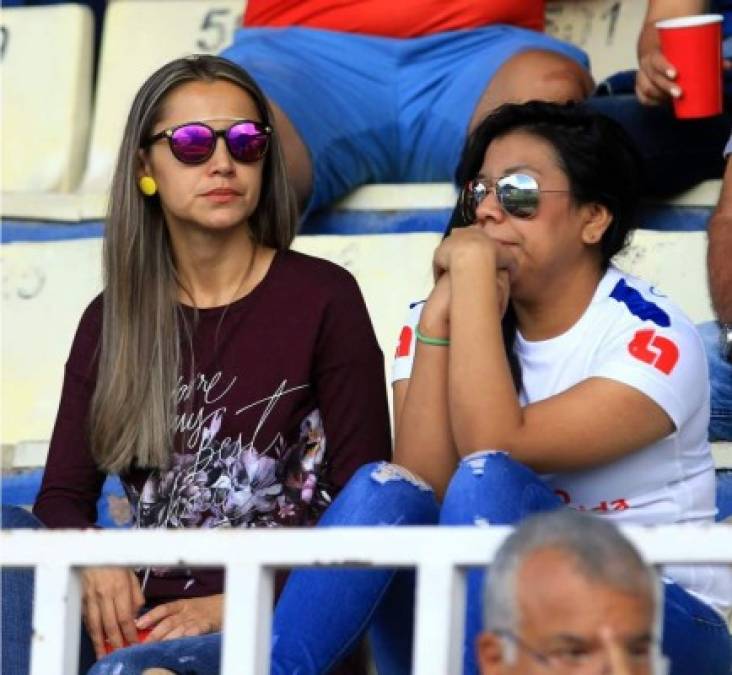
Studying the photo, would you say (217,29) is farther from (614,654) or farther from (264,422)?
(614,654)

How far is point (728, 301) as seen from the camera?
330 cm

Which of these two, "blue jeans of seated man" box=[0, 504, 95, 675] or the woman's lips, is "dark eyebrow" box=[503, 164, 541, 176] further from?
"blue jeans of seated man" box=[0, 504, 95, 675]

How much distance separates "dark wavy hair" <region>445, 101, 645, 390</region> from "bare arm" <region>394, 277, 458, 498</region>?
148 millimetres

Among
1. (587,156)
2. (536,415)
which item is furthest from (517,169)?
(536,415)

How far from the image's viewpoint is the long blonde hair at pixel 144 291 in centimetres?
294

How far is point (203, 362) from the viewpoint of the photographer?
2.96 m

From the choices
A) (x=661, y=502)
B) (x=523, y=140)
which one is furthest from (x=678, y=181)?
(x=661, y=502)

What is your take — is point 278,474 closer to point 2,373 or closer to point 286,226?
point 286,226

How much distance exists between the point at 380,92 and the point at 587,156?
4.14 ft

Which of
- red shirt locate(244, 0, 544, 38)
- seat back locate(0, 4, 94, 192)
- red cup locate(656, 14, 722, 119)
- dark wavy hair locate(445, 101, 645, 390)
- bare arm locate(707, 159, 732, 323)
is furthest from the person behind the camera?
seat back locate(0, 4, 94, 192)

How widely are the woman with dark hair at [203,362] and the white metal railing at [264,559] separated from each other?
22.9 inches

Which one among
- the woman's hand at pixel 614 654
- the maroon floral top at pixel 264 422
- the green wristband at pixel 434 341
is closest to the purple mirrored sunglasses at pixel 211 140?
the maroon floral top at pixel 264 422

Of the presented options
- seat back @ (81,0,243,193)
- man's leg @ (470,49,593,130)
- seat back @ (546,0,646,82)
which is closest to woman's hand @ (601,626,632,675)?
man's leg @ (470,49,593,130)

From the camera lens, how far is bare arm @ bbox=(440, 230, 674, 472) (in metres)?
2.65
